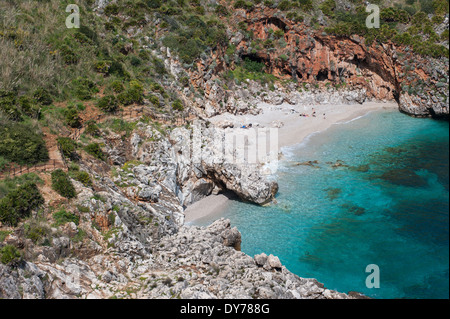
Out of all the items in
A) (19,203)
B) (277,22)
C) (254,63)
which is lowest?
(19,203)

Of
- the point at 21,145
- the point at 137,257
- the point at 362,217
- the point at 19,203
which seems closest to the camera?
the point at 19,203

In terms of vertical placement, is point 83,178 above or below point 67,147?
below

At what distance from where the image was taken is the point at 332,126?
5516 centimetres

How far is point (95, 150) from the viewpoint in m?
27.5

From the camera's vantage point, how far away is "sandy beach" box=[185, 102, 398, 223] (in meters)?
51.2

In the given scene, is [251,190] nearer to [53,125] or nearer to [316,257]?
[316,257]

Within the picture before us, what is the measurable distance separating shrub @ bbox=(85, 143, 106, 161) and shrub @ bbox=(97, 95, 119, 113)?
19.3ft

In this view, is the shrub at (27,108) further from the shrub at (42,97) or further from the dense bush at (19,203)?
the dense bush at (19,203)

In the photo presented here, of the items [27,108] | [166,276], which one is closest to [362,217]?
[166,276]

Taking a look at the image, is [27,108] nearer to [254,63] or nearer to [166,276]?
[166,276]

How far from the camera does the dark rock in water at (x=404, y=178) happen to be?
33.0 m

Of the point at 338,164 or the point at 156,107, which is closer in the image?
the point at 156,107

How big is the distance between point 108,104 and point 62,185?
536 inches

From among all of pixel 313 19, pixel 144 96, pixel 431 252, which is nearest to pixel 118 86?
pixel 144 96
